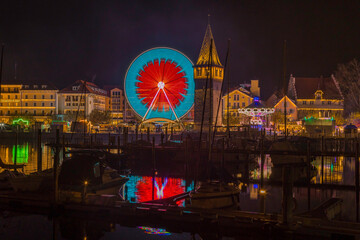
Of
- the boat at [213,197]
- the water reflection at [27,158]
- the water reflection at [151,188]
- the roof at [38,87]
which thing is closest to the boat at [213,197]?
the boat at [213,197]

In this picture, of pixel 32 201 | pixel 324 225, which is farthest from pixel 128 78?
pixel 324 225

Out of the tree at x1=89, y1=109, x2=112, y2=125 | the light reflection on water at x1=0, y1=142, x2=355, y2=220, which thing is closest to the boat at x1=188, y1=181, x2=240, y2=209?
the light reflection on water at x1=0, y1=142, x2=355, y2=220

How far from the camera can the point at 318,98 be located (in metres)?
84.1

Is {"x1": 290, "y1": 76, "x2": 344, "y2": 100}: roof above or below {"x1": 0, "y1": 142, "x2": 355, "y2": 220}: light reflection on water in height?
above

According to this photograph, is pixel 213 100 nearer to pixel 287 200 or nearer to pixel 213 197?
pixel 213 197

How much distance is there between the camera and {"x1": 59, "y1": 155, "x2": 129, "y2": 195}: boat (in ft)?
59.3

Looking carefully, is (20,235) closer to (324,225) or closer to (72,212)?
(72,212)

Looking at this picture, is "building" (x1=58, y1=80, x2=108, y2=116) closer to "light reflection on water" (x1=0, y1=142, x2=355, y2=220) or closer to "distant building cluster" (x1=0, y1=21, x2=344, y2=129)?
"distant building cluster" (x1=0, y1=21, x2=344, y2=129)

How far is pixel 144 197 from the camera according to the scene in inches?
837

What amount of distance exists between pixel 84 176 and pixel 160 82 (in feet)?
123

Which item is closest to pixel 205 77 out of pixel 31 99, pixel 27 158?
pixel 27 158

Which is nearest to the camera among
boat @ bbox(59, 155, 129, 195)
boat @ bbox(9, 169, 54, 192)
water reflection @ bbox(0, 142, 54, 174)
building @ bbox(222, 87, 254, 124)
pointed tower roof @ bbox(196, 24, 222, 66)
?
boat @ bbox(9, 169, 54, 192)

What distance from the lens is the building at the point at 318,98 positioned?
83562 millimetres

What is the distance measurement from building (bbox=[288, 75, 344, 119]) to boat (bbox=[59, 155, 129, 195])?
6866cm
